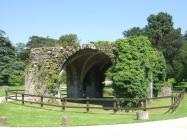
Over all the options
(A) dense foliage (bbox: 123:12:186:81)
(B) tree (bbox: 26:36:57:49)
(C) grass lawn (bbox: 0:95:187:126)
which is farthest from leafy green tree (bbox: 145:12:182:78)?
(C) grass lawn (bbox: 0:95:187:126)

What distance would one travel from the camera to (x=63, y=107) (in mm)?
25547

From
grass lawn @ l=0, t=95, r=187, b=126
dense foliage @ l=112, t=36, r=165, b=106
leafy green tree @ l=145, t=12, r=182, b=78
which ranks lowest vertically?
grass lawn @ l=0, t=95, r=187, b=126

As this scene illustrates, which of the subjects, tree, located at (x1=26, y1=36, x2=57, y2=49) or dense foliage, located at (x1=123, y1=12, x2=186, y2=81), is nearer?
dense foliage, located at (x1=123, y1=12, x2=186, y2=81)

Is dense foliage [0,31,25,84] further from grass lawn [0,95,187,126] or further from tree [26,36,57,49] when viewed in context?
tree [26,36,57,49]

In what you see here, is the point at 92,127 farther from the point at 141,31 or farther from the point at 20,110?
the point at 141,31

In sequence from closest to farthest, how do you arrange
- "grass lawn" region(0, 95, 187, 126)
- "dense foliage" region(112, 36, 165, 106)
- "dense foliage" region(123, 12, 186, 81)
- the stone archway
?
"grass lawn" region(0, 95, 187, 126) < "dense foliage" region(112, 36, 165, 106) < the stone archway < "dense foliage" region(123, 12, 186, 81)

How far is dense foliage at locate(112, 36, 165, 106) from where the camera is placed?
26.9 metres

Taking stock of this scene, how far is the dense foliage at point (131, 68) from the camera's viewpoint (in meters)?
26.9

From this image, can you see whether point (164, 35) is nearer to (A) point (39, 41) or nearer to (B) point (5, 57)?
(B) point (5, 57)

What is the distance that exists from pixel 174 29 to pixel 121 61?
61.4 m

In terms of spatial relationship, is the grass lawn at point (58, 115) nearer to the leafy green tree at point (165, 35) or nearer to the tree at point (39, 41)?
the leafy green tree at point (165, 35)

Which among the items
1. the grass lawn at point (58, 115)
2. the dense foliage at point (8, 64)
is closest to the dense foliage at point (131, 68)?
the grass lawn at point (58, 115)

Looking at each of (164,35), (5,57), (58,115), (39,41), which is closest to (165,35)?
(164,35)

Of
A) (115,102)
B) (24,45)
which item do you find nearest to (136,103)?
(115,102)
